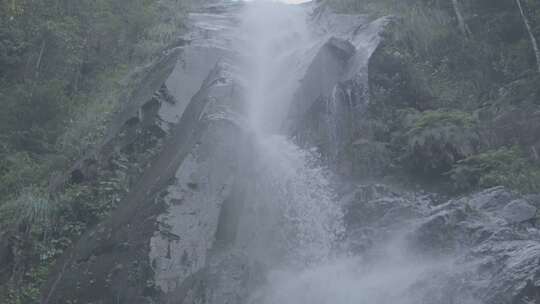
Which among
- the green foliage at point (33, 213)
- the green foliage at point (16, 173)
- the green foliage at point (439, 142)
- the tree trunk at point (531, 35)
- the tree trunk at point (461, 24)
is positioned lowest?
the green foliage at point (33, 213)

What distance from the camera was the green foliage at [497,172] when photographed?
37.6ft

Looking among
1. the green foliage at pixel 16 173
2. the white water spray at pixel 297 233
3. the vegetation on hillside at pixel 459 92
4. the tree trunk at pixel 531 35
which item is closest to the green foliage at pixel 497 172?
the vegetation on hillside at pixel 459 92

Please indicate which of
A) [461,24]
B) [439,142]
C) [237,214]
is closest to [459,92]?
[461,24]

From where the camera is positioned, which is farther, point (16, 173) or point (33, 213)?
point (16, 173)

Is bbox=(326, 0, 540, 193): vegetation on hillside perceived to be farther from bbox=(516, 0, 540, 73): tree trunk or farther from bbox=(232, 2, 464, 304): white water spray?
bbox=(232, 2, 464, 304): white water spray

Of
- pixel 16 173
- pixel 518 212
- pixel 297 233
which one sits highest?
pixel 16 173

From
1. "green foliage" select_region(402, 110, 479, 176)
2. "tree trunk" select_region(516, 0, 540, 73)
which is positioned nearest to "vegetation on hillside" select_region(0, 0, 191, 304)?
"green foliage" select_region(402, 110, 479, 176)

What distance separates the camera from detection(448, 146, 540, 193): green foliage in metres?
11.5

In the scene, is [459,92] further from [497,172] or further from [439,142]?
[497,172]

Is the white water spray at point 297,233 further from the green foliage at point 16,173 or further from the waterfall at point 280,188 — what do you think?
the green foliage at point 16,173

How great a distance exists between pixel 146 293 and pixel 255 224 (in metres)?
2.65

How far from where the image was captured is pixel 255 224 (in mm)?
11609

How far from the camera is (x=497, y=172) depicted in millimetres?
11688

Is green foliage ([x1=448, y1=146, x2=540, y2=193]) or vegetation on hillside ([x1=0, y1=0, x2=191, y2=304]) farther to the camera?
vegetation on hillside ([x1=0, y1=0, x2=191, y2=304])
